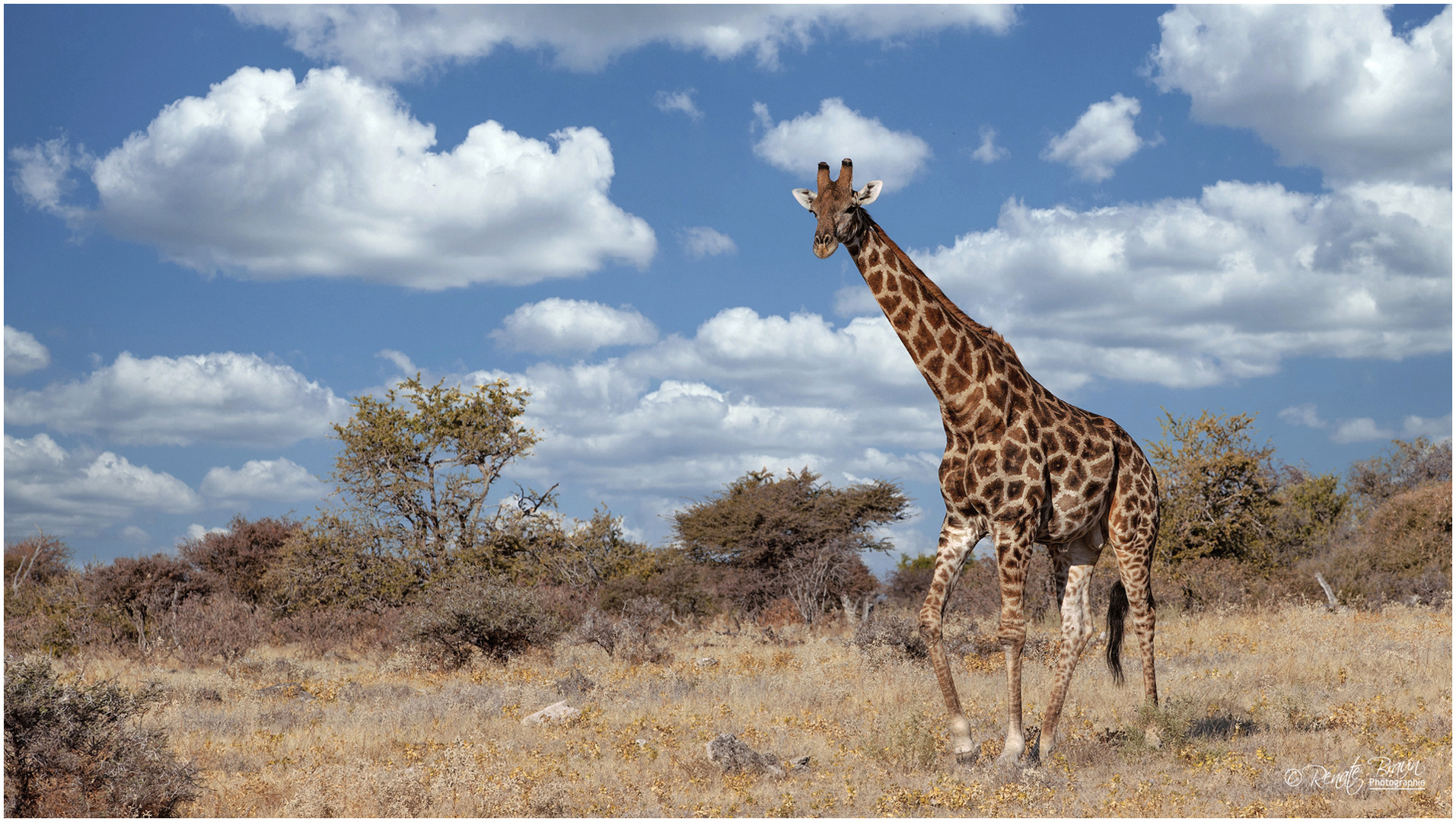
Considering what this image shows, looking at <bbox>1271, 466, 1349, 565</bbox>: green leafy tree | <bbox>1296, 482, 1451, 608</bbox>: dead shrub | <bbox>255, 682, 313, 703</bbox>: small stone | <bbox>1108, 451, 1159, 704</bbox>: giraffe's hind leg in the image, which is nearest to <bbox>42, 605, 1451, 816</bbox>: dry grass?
<bbox>255, 682, 313, 703</bbox>: small stone

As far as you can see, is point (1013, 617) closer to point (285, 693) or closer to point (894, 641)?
point (894, 641)

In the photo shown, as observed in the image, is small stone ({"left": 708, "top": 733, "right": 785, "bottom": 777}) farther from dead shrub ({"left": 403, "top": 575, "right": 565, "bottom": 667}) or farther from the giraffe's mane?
dead shrub ({"left": 403, "top": 575, "right": 565, "bottom": 667})

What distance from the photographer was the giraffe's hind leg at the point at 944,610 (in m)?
7.92

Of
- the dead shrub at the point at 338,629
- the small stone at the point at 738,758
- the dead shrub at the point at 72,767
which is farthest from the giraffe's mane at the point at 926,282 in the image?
the dead shrub at the point at 338,629

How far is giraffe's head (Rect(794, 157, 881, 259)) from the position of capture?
7781mm

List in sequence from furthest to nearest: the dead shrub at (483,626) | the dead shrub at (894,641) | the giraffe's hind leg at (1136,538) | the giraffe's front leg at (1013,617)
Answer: the dead shrub at (483,626) → the dead shrub at (894,641) → the giraffe's hind leg at (1136,538) → the giraffe's front leg at (1013,617)

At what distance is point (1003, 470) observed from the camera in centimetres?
789

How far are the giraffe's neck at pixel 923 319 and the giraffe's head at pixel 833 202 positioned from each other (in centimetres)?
24

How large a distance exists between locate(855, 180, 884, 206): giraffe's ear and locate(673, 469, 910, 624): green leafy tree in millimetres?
18511

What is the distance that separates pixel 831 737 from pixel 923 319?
4167mm

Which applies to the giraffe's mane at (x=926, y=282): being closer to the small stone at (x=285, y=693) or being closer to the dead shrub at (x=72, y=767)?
the dead shrub at (x=72, y=767)

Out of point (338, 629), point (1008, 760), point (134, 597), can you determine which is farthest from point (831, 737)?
point (134, 597)

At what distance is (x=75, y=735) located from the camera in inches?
304

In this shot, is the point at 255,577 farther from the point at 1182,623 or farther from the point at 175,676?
the point at 1182,623
